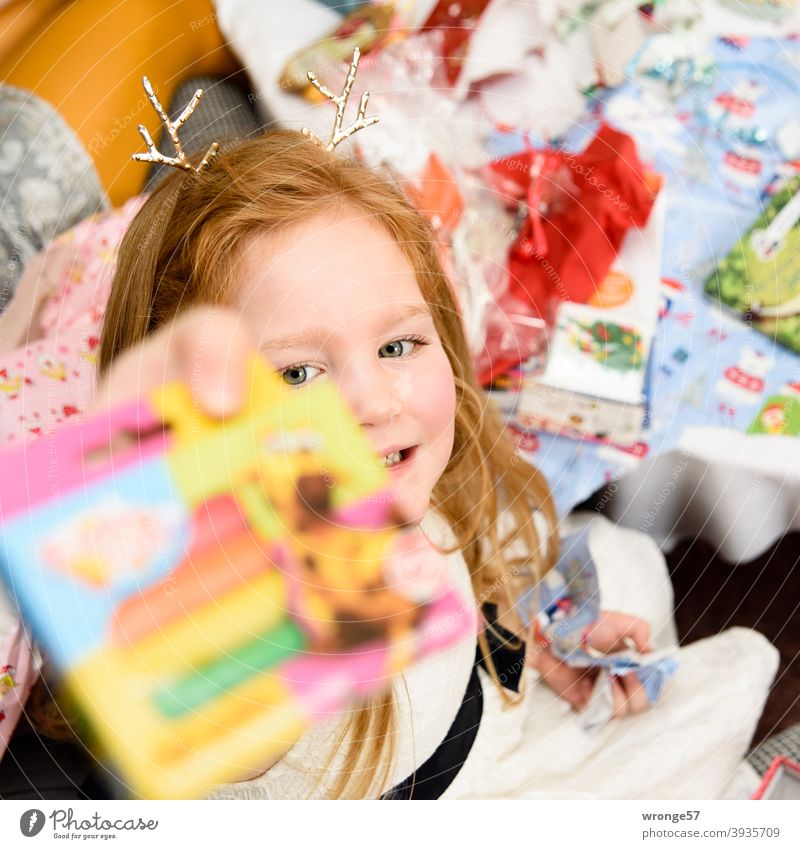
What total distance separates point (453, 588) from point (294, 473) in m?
0.13

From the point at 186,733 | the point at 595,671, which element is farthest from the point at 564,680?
the point at 186,733

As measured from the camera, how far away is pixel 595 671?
1.73 ft

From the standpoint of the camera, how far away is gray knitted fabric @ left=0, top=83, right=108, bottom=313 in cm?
51

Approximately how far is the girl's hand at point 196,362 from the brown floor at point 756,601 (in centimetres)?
36

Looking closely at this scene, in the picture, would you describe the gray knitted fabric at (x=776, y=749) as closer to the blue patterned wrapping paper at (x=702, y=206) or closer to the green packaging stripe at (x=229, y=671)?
the blue patterned wrapping paper at (x=702, y=206)

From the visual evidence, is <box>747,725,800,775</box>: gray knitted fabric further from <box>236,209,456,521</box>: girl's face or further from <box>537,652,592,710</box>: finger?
<box>236,209,456,521</box>: girl's face

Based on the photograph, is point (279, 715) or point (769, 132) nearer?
point (279, 715)

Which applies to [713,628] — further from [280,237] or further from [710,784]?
[280,237]

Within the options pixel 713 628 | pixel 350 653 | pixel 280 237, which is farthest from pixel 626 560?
pixel 280 237

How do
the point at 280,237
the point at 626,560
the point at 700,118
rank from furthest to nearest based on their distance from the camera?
the point at 700,118
the point at 626,560
the point at 280,237

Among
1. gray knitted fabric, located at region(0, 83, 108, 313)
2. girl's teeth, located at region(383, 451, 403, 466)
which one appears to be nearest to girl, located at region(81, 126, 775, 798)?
girl's teeth, located at region(383, 451, 403, 466)

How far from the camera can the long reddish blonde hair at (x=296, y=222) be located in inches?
16.0

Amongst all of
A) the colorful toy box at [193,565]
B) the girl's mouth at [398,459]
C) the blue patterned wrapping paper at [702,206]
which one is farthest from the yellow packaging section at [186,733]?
the blue patterned wrapping paper at [702,206]

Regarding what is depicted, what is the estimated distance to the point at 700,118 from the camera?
2.21 feet
